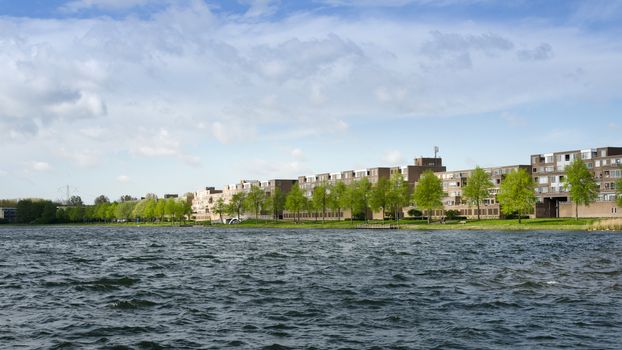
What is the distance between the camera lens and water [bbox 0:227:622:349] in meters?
25.5

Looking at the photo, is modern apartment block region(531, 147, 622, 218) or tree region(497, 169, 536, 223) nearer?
tree region(497, 169, 536, 223)

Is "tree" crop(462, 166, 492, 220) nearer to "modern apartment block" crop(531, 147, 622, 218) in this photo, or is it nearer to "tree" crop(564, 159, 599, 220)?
"modern apartment block" crop(531, 147, 622, 218)

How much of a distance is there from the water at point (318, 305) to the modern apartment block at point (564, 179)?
123987mm

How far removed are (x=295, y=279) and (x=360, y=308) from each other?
13.9m

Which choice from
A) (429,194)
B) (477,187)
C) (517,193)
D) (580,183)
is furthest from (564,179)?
(429,194)

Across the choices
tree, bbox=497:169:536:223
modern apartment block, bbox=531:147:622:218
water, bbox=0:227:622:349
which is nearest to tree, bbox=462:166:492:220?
tree, bbox=497:169:536:223

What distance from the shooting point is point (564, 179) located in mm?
177250

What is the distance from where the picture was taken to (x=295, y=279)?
46188 millimetres

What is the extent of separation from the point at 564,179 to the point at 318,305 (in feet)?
519

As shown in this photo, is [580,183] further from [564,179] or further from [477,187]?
[477,187]

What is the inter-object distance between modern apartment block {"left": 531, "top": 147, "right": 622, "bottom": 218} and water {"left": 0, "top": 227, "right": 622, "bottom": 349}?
12399 cm

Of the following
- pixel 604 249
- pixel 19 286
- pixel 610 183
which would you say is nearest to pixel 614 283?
pixel 604 249

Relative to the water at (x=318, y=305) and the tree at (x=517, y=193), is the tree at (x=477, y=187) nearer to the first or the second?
the tree at (x=517, y=193)

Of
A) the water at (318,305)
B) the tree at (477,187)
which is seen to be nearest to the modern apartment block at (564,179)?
the tree at (477,187)
